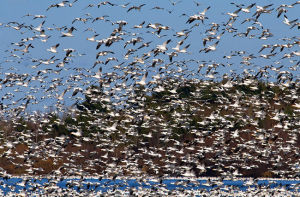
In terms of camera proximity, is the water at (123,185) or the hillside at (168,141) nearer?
the water at (123,185)

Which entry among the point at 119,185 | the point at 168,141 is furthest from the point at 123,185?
the point at 168,141

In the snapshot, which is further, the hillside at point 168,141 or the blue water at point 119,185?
the hillside at point 168,141

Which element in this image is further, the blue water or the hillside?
the hillside

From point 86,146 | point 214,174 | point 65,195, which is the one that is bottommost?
point 65,195

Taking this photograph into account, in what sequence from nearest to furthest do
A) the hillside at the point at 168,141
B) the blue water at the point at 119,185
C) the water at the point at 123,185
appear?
the water at the point at 123,185 → the blue water at the point at 119,185 → the hillside at the point at 168,141

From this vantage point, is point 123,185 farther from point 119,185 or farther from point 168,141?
point 168,141

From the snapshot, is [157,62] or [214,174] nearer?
[157,62]

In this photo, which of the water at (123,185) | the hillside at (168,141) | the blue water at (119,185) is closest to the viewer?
the water at (123,185)

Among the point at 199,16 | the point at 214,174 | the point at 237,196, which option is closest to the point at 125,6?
the point at 199,16

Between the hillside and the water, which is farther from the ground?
the hillside

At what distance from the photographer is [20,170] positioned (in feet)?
207

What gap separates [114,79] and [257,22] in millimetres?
10894

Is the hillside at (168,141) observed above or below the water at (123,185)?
above

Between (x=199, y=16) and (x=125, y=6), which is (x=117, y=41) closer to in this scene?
(x=125, y=6)
